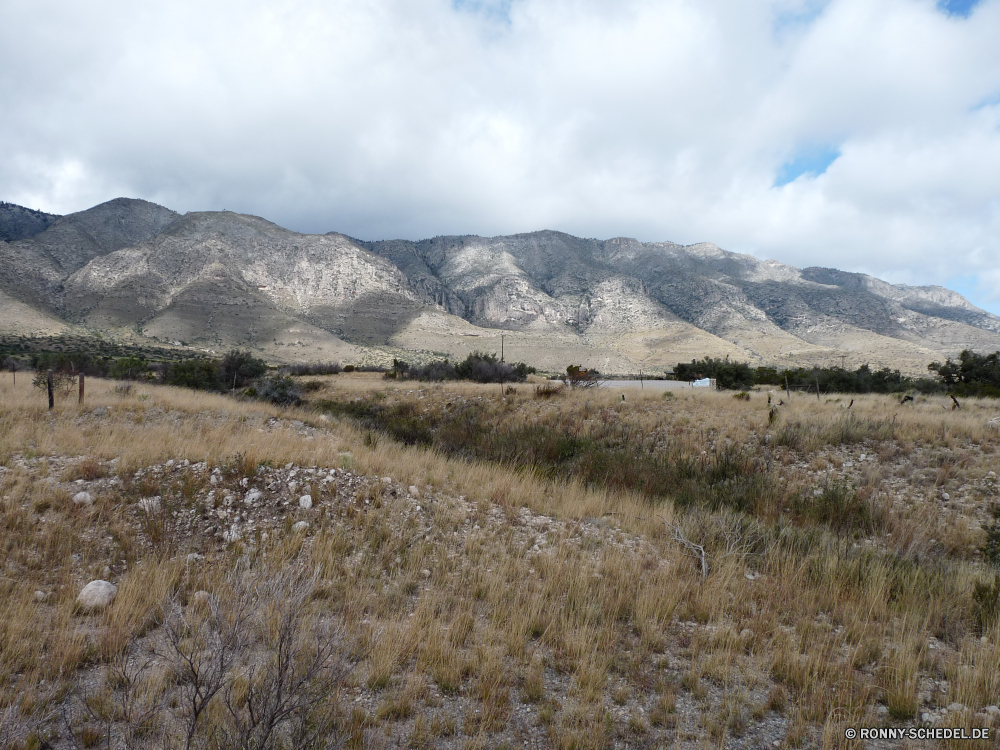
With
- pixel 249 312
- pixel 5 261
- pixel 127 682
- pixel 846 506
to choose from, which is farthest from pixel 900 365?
pixel 5 261

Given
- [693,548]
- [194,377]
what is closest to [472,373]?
[194,377]

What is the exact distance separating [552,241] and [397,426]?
169176 mm

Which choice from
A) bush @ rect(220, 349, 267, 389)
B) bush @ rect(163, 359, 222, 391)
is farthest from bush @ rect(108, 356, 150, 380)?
bush @ rect(220, 349, 267, 389)

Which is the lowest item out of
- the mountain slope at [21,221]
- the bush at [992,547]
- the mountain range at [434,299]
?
the bush at [992,547]

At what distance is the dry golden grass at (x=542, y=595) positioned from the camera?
318 centimetres

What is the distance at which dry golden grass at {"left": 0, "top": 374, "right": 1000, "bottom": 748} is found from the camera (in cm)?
318

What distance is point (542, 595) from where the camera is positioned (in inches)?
179

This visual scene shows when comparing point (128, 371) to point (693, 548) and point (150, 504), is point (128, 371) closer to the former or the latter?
point (150, 504)

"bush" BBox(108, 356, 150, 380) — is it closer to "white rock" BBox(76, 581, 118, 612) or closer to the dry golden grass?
Answer: the dry golden grass

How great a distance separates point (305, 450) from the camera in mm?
8320

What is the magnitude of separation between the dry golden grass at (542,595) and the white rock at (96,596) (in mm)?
102

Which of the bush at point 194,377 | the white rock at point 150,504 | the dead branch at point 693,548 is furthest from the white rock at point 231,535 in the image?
the bush at point 194,377

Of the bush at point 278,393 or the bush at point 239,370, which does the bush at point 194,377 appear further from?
the bush at point 278,393

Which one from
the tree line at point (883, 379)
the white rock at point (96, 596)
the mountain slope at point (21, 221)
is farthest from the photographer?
the mountain slope at point (21, 221)
